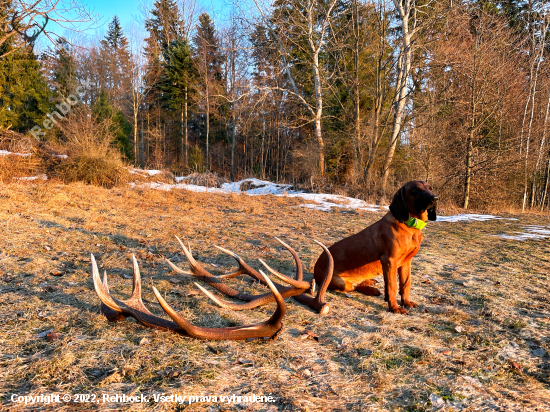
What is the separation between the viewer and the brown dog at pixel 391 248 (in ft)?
9.16

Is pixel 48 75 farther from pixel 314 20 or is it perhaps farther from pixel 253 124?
pixel 314 20

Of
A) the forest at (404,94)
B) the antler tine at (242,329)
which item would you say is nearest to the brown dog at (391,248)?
the antler tine at (242,329)

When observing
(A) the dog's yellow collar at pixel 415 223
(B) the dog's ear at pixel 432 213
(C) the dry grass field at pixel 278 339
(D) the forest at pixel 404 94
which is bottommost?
(C) the dry grass field at pixel 278 339

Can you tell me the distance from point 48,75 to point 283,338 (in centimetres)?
3709

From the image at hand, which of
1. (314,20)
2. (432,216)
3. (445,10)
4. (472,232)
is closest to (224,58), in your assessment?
(314,20)

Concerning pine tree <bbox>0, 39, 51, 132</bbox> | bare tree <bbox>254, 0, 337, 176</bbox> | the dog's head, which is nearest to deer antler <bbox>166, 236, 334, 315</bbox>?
the dog's head

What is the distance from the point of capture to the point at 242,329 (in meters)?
2.20

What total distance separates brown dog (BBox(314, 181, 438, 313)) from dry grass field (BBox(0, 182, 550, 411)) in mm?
250

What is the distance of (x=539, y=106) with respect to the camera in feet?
54.1

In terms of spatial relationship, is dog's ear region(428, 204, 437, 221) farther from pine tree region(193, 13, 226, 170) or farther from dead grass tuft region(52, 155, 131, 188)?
pine tree region(193, 13, 226, 170)

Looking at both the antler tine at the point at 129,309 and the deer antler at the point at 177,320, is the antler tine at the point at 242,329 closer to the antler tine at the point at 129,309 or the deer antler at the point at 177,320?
the deer antler at the point at 177,320

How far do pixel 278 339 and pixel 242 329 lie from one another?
34cm

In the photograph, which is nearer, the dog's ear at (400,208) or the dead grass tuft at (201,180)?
the dog's ear at (400,208)

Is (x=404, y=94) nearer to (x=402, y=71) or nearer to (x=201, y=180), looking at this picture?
(x=402, y=71)
